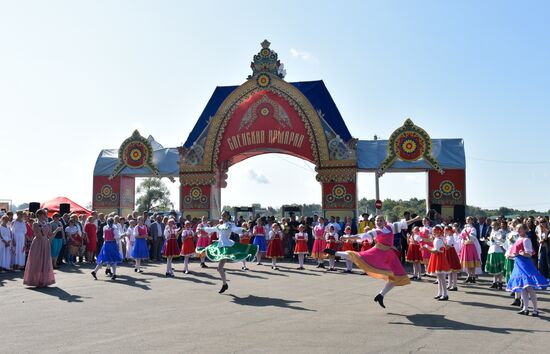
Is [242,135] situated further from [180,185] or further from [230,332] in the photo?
[230,332]

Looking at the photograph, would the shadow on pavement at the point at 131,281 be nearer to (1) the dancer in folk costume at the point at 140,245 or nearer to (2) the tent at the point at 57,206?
(1) the dancer in folk costume at the point at 140,245

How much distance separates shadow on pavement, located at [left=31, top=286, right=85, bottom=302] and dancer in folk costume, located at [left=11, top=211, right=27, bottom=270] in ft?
16.5

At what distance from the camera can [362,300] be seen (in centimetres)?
1260

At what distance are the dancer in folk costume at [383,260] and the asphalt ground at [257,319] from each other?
1.99ft

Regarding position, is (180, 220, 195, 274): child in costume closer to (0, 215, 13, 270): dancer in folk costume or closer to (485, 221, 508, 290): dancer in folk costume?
(0, 215, 13, 270): dancer in folk costume

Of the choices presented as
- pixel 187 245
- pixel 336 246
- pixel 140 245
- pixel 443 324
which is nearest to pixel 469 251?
pixel 336 246

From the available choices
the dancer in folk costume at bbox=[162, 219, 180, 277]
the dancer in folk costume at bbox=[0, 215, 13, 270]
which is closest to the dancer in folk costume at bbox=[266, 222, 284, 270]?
the dancer in folk costume at bbox=[162, 219, 180, 277]

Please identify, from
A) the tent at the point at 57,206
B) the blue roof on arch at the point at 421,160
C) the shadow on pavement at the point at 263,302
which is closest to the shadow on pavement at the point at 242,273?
the shadow on pavement at the point at 263,302

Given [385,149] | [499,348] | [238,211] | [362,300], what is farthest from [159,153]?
[499,348]

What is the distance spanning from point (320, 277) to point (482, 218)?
294 inches

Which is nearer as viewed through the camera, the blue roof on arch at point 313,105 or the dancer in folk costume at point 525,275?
the dancer in folk costume at point 525,275

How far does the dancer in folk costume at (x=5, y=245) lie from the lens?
57.9 feet

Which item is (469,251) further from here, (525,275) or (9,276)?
(9,276)

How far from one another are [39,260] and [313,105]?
58.4ft
